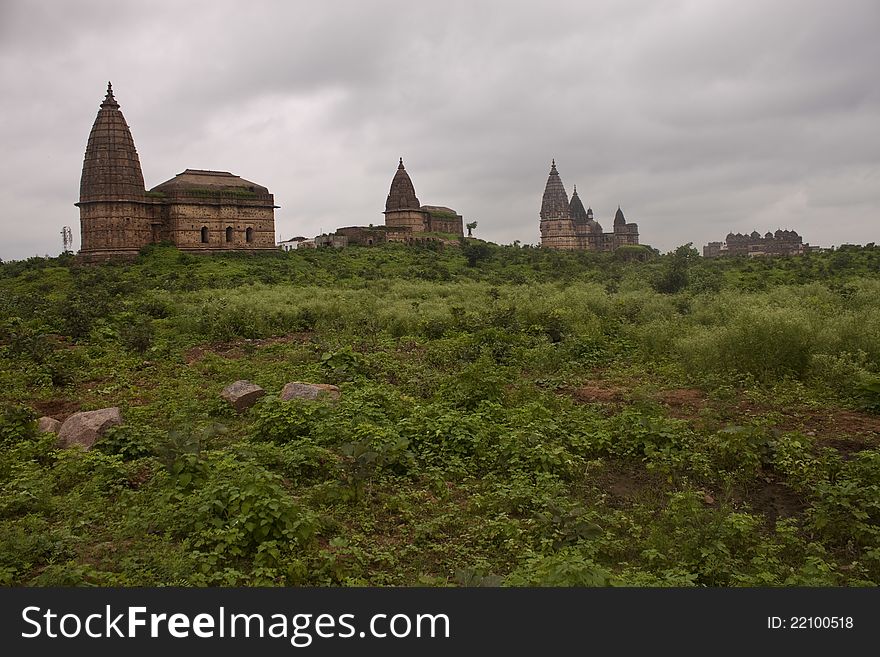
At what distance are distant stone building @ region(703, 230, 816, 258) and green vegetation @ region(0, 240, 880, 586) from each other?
61029 millimetres

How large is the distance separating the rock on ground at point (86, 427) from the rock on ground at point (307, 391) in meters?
2.16

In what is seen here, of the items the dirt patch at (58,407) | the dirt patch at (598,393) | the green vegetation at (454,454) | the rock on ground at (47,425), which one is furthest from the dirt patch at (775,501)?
the dirt patch at (58,407)

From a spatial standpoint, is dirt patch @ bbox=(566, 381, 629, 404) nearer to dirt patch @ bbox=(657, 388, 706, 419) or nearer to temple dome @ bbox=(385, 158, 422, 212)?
dirt patch @ bbox=(657, 388, 706, 419)

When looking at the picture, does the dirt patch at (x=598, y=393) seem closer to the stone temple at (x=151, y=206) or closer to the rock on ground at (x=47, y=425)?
the rock on ground at (x=47, y=425)

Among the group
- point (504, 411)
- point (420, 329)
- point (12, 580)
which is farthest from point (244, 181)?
point (12, 580)

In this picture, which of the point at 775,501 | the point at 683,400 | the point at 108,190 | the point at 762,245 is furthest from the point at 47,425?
the point at 762,245

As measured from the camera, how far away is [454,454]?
275 inches

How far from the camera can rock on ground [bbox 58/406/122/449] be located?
7164mm

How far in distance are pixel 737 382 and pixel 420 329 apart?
7199mm

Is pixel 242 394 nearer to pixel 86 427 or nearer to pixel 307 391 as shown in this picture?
pixel 307 391

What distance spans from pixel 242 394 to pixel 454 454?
355cm

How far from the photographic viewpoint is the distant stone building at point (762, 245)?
7150 cm

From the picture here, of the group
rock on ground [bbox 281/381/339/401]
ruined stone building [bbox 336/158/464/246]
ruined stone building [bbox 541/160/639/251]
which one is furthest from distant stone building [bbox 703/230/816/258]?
rock on ground [bbox 281/381/339/401]

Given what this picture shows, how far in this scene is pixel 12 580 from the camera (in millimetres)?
4312
